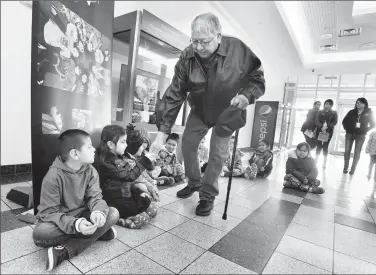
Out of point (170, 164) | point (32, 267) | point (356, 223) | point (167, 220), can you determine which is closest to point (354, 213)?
point (356, 223)

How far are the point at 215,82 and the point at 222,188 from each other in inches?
47.9

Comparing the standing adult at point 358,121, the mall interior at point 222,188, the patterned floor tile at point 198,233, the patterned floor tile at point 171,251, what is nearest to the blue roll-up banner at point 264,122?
the mall interior at point 222,188

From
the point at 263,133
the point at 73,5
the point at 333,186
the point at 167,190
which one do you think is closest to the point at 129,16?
the point at 73,5

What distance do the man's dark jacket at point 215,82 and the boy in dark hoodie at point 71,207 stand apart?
1.97 ft

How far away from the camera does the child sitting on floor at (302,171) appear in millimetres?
2457

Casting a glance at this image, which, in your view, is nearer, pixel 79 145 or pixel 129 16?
pixel 79 145

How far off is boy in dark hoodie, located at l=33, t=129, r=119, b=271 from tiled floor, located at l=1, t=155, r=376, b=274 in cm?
6

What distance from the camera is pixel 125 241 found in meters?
1.06

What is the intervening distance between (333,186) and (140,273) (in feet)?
9.01

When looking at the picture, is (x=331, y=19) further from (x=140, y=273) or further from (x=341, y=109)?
(x=341, y=109)

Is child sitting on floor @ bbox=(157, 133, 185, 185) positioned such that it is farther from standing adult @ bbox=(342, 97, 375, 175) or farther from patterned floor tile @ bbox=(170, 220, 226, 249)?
standing adult @ bbox=(342, 97, 375, 175)

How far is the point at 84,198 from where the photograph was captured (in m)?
1.05

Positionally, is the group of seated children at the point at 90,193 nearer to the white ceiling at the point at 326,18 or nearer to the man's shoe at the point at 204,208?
the man's shoe at the point at 204,208

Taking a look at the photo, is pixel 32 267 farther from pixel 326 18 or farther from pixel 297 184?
pixel 297 184
